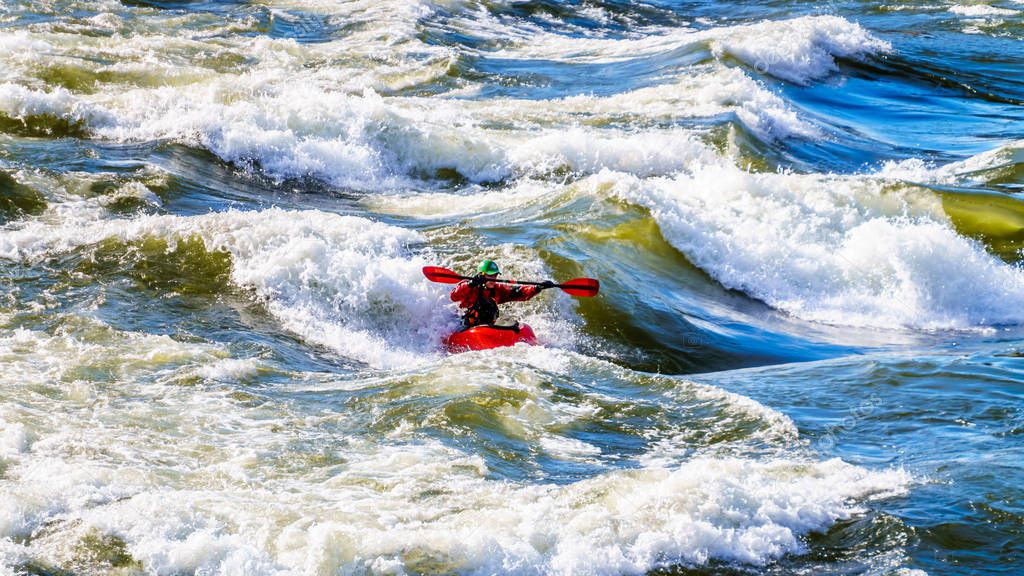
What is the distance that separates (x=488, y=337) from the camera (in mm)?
8492

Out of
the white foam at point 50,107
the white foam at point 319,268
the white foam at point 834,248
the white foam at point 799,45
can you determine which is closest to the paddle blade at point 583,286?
the white foam at point 319,268

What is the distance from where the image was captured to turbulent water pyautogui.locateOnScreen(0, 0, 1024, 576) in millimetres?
5211

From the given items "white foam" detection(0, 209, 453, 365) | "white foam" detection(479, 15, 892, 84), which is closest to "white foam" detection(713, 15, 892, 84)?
"white foam" detection(479, 15, 892, 84)

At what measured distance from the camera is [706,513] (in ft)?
17.4

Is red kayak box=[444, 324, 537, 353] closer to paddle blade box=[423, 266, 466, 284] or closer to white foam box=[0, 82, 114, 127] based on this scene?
paddle blade box=[423, 266, 466, 284]

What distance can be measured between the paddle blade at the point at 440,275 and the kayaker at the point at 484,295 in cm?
8

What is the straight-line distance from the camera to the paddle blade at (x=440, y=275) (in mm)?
8969

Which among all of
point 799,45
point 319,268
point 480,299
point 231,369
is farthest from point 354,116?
point 799,45

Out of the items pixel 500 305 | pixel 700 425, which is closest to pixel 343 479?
pixel 700 425

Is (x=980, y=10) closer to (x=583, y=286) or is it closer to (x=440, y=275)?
(x=583, y=286)

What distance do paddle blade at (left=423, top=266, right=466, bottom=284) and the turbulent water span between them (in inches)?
17.0

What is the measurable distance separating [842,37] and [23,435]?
18.6 metres

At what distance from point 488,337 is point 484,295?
514mm

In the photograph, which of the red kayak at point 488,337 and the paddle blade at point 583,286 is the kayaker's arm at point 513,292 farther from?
the red kayak at point 488,337
